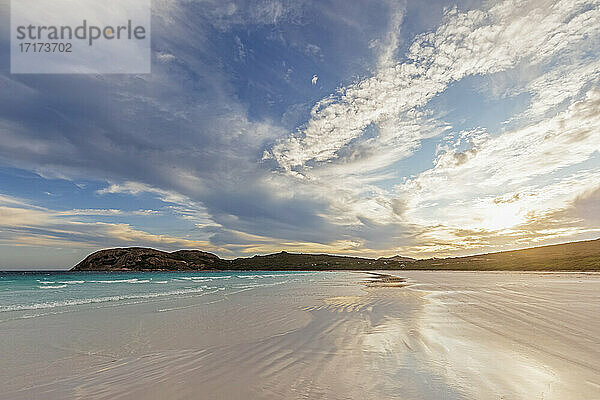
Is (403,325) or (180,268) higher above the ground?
(403,325)

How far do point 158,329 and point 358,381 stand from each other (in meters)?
9.65

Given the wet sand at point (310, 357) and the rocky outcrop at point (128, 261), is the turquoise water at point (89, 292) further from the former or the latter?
the rocky outcrop at point (128, 261)

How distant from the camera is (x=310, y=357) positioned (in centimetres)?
862

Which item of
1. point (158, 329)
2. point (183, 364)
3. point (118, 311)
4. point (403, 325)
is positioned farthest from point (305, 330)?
point (118, 311)

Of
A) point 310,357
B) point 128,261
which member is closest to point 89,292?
point 310,357

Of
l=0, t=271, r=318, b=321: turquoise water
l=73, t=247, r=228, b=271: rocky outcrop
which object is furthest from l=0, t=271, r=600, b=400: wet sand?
l=73, t=247, r=228, b=271: rocky outcrop

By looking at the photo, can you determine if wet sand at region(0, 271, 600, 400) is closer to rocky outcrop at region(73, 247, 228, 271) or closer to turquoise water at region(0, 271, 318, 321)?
turquoise water at region(0, 271, 318, 321)

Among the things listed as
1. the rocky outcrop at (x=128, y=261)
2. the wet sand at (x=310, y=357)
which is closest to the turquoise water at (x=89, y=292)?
the wet sand at (x=310, y=357)

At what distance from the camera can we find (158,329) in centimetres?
1297

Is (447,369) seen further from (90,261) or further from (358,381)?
(90,261)

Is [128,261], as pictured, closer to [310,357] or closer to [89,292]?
[89,292]

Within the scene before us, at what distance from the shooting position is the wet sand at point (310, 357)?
6401mm

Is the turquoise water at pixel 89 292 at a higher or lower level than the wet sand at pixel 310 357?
lower

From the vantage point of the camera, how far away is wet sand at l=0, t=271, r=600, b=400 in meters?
6.40
